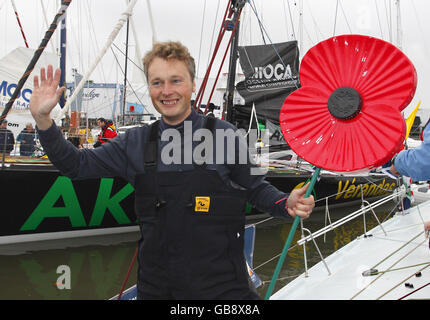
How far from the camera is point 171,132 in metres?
1.56

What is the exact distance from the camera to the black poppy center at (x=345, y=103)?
1.59 meters

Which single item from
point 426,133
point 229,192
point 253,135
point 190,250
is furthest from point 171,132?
point 253,135

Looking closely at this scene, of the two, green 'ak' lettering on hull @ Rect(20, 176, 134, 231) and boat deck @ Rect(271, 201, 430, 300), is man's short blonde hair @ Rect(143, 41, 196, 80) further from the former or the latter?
green 'ak' lettering on hull @ Rect(20, 176, 134, 231)

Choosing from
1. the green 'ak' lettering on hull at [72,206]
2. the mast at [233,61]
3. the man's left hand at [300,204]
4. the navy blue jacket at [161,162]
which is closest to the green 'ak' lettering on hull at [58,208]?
the green 'ak' lettering on hull at [72,206]

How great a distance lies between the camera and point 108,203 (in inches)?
280

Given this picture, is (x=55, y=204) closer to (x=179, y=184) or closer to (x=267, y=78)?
(x=267, y=78)

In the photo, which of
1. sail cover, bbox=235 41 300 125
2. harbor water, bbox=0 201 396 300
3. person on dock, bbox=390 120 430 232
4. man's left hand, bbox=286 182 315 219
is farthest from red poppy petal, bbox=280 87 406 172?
sail cover, bbox=235 41 300 125

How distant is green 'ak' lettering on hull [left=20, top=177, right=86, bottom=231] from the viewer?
643 cm

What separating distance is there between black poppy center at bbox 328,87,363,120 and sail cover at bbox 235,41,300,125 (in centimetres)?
676

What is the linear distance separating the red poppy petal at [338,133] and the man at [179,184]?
242 millimetres

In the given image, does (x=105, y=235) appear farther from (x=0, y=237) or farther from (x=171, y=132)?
(x=171, y=132)

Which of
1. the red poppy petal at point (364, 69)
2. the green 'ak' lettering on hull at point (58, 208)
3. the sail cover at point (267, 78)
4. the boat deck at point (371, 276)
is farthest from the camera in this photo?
the sail cover at point (267, 78)

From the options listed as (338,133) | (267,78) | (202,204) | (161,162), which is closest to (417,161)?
(338,133)

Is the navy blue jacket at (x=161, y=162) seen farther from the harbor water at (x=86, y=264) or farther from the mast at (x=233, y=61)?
the mast at (x=233, y=61)
